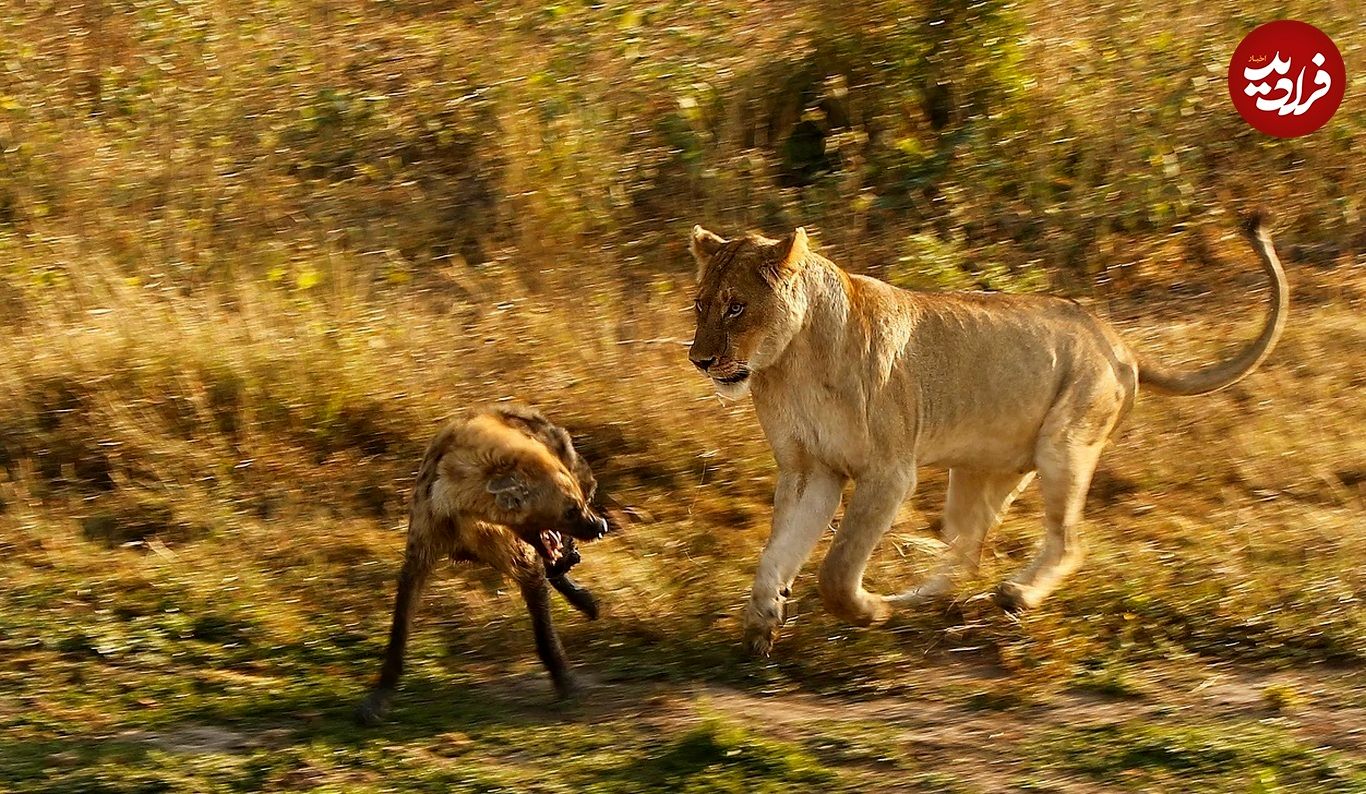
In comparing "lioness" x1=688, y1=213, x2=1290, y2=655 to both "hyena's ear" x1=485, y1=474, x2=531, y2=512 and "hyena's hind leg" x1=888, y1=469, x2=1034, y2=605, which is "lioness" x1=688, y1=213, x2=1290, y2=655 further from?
"hyena's ear" x1=485, y1=474, x2=531, y2=512

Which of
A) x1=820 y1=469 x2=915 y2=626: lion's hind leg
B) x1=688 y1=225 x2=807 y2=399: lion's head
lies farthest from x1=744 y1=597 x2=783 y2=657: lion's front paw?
x1=688 y1=225 x2=807 y2=399: lion's head

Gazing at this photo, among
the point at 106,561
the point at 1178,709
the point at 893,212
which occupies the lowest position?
the point at 1178,709

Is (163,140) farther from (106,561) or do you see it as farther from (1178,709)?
(1178,709)

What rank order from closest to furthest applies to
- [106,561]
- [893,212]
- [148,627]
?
1. [148,627]
2. [106,561]
3. [893,212]

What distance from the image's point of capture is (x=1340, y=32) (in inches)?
449

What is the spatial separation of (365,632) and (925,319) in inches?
96.1

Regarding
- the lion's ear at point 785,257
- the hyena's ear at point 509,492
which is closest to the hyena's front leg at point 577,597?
the hyena's ear at point 509,492

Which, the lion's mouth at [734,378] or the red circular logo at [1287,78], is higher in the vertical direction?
the red circular logo at [1287,78]

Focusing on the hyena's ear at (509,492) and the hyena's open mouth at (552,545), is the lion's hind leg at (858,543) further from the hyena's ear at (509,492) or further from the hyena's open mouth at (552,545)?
the hyena's ear at (509,492)

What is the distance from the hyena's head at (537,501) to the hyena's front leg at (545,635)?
0.18m

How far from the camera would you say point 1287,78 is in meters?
11.1

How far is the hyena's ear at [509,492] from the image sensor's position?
587cm

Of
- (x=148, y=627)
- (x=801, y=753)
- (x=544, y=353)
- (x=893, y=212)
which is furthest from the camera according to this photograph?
(x=893, y=212)

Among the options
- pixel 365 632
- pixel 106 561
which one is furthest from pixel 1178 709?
pixel 106 561
